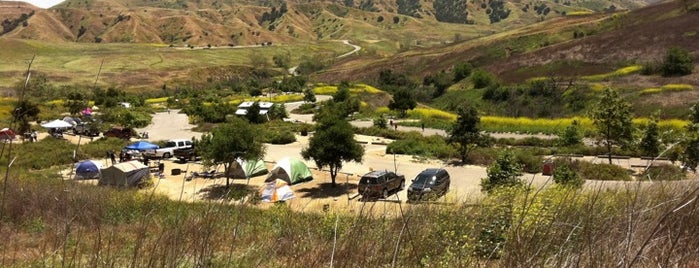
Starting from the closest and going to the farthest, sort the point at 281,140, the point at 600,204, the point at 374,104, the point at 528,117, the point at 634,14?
1. the point at 600,204
2. the point at 281,140
3. the point at 528,117
4. the point at 374,104
5. the point at 634,14

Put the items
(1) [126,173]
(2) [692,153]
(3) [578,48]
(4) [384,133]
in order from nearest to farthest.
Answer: (2) [692,153]
(1) [126,173]
(4) [384,133]
(3) [578,48]

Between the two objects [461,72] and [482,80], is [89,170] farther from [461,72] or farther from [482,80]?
[461,72]

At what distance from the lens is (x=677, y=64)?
201 ft

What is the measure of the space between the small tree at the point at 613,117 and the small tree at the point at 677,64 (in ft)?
123

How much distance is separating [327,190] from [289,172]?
293 cm

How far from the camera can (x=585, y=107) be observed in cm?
5809

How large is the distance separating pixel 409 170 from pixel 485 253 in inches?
1154

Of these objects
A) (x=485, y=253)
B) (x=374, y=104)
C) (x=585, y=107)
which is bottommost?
(x=374, y=104)

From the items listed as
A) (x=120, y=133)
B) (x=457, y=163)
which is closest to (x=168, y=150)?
(x=120, y=133)

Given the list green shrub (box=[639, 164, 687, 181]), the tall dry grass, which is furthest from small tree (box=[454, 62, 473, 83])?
the tall dry grass

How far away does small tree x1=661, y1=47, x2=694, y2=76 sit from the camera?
6088cm

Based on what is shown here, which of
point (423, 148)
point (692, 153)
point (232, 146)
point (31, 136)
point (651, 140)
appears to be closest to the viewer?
point (692, 153)

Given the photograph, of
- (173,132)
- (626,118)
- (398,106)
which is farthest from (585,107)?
(173,132)

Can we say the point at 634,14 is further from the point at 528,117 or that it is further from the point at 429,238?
the point at 429,238
